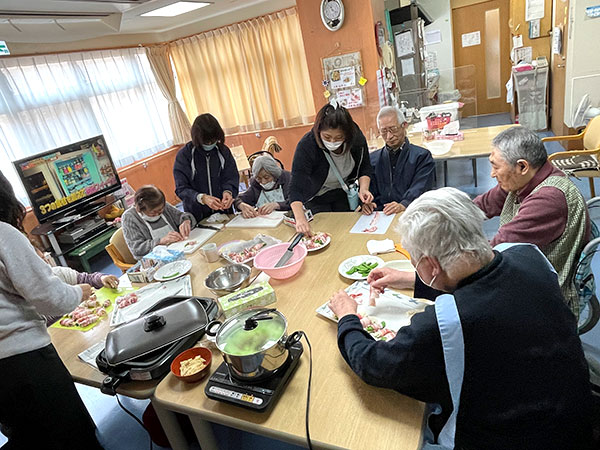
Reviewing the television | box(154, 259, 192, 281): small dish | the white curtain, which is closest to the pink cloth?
box(154, 259, 192, 281): small dish

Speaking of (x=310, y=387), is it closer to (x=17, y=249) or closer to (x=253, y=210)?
(x=17, y=249)

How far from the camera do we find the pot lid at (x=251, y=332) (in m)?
1.07

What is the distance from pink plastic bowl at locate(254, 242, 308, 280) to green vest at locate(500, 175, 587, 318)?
1.00m

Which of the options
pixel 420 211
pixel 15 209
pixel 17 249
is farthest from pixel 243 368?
pixel 15 209

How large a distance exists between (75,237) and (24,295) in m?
3.10

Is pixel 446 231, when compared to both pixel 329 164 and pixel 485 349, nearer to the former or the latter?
pixel 485 349

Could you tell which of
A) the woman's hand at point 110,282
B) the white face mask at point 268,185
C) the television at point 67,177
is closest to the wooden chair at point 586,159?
the white face mask at point 268,185

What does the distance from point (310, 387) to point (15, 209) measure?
3.92 feet

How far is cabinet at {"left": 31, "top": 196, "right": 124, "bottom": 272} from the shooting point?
388 centimetres

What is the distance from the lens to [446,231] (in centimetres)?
90

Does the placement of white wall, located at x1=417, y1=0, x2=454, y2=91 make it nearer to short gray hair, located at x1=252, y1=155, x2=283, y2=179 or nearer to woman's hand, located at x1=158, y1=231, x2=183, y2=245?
short gray hair, located at x1=252, y1=155, x2=283, y2=179

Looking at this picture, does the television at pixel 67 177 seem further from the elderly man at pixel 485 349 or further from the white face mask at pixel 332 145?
the elderly man at pixel 485 349

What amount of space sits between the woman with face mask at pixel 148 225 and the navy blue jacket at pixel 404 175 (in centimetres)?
135

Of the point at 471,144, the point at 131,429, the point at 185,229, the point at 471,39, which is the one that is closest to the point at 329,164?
the point at 185,229
